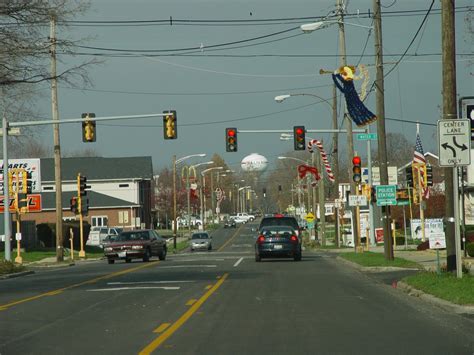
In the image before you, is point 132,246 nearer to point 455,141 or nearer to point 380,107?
point 380,107

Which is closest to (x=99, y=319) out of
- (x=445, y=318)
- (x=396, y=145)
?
(x=445, y=318)

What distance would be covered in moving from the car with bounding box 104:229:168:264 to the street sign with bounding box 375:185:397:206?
44.9ft

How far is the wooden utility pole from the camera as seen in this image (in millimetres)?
21516

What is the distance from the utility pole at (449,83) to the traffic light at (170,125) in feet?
50.9

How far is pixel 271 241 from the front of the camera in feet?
126

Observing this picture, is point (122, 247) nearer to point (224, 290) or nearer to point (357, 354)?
point (224, 290)

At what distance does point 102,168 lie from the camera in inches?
4331

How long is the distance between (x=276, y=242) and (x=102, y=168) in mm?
73958

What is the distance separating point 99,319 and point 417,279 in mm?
9072

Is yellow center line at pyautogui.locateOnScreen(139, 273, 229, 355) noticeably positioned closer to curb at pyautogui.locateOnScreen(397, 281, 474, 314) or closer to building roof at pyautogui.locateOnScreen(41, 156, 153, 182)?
curb at pyautogui.locateOnScreen(397, 281, 474, 314)

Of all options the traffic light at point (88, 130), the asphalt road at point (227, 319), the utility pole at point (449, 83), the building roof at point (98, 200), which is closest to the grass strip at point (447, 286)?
the asphalt road at point (227, 319)

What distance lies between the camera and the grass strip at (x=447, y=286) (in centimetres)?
1752

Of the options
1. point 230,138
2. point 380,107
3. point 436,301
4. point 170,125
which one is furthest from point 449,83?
point 230,138

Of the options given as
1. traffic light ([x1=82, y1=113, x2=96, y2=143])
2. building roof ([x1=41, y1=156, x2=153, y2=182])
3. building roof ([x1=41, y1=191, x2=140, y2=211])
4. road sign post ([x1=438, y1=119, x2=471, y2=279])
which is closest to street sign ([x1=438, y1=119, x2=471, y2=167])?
road sign post ([x1=438, y1=119, x2=471, y2=279])
